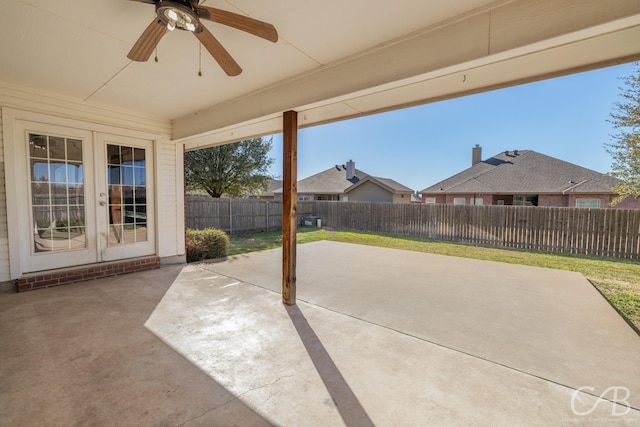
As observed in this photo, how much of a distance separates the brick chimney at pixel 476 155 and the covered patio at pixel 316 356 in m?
15.0

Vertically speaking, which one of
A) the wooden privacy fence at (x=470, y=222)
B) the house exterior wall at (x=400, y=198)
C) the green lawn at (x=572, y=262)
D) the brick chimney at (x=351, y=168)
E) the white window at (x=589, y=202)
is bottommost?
the green lawn at (x=572, y=262)

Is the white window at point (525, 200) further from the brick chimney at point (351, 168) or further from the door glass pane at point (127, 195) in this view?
the door glass pane at point (127, 195)

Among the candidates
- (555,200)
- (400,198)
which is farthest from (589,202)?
(400,198)

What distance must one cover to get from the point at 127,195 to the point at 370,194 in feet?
52.8

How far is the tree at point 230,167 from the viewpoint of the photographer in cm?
1051

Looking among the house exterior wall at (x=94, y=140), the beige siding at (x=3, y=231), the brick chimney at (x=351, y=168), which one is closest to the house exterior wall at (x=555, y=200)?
the brick chimney at (x=351, y=168)

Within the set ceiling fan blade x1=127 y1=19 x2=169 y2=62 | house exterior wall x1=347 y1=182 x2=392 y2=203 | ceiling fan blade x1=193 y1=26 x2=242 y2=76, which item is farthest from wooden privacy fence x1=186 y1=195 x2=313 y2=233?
house exterior wall x1=347 y1=182 x2=392 y2=203

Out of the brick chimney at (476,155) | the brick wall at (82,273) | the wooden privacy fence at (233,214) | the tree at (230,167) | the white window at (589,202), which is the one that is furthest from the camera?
the brick chimney at (476,155)

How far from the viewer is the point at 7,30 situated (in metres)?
2.34

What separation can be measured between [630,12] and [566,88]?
1046 cm

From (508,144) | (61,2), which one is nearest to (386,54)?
(61,2)

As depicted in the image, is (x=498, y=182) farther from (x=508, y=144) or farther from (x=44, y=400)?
(x=44, y=400)

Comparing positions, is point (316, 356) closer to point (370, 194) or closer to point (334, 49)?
point (334, 49)

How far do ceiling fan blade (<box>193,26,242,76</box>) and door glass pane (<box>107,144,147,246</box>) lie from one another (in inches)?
141
